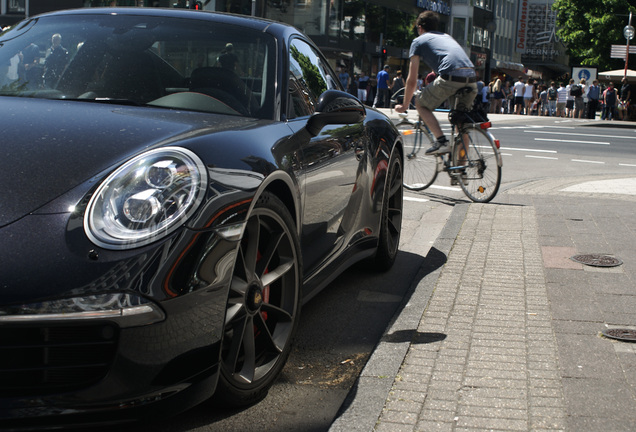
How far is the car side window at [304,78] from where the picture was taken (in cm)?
396

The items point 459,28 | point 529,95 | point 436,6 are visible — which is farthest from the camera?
point 459,28

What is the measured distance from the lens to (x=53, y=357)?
2363 millimetres

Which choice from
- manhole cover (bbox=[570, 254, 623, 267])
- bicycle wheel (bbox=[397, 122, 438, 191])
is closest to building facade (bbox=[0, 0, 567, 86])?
bicycle wheel (bbox=[397, 122, 438, 191])

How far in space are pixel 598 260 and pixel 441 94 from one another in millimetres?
3174

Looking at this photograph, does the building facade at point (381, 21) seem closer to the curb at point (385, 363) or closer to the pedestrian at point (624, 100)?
the pedestrian at point (624, 100)

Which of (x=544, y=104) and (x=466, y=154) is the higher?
(x=466, y=154)

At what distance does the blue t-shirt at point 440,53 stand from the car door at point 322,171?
378 centimetres

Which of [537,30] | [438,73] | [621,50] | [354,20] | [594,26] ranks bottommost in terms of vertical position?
[438,73]

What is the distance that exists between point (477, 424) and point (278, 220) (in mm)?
1004

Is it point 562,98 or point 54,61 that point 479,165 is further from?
point 562,98

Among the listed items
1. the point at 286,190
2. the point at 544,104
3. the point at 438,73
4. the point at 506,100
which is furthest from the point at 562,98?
the point at 286,190

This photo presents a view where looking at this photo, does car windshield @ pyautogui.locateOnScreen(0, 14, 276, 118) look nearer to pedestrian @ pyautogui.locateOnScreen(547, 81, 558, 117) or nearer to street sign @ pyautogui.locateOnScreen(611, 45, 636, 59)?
pedestrian @ pyautogui.locateOnScreen(547, 81, 558, 117)

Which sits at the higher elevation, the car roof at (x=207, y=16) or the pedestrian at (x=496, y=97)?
the car roof at (x=207, y=16)

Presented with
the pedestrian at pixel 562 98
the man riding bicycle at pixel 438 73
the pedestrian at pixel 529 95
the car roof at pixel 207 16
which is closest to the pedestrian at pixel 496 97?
the pedestrian at pixel 529 95
